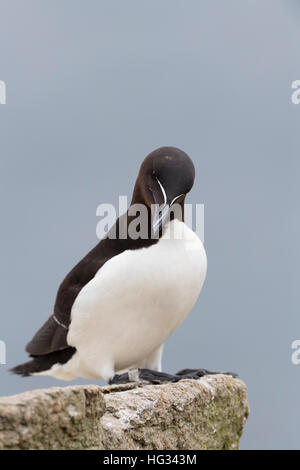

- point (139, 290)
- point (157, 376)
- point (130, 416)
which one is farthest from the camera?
point (139, 290)

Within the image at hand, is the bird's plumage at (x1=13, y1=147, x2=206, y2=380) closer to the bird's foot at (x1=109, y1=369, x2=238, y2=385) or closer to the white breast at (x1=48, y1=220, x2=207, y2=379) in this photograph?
the white breast at (x1=48, y1=220, x2=207, y2=379)

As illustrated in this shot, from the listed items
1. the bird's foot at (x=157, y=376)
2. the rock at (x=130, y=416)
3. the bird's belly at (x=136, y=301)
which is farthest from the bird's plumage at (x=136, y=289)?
the rock at (x=130, y=416)

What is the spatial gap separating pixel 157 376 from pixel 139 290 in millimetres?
574

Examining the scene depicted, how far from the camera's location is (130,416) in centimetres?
391

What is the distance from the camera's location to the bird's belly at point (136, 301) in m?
5.34

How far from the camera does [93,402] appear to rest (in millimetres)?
3229

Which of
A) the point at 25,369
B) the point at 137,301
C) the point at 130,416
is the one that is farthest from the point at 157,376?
the point at 25,369

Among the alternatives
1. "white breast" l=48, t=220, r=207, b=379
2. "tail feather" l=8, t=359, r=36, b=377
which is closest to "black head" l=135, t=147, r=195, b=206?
"white breast" l=48, t=220, r=207, b=379

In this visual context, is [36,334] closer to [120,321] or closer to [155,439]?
[120,321]

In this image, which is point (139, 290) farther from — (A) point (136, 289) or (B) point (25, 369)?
(B) point (25, 369)

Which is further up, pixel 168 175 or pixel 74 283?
pixel 168 175

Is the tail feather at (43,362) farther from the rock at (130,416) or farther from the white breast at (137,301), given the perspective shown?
the rock at (130,416)
